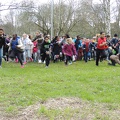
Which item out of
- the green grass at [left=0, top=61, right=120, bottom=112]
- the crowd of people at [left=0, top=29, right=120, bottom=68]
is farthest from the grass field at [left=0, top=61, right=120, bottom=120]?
the crowd of people at [left=0, top=29, right=120, bottom=68]

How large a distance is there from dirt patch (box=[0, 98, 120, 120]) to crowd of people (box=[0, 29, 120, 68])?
679 centimetres

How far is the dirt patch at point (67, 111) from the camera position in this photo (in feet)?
16.0

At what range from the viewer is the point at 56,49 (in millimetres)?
15680

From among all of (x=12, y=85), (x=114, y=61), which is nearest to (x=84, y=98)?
(x=12, y=85)

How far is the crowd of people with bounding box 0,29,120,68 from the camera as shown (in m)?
12.5

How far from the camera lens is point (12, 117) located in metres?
4.93

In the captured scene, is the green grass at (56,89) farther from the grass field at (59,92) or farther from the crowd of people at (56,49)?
the crowd of people at (56,49)

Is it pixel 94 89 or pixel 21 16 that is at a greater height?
pixel 21 16

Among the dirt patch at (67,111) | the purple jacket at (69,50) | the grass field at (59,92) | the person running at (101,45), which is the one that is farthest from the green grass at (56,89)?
the purple jacket at (69,50)

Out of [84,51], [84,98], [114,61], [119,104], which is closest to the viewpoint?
[119,104]

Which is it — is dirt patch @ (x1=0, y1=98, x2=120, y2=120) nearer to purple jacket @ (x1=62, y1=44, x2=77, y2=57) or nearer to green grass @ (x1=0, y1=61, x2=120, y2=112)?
green grass @ (x1=0, y1=61, x2=120, y2=112)

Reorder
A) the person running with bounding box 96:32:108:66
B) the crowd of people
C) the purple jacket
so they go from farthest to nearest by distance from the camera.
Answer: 1. the purple jacket
2. the person running with bounding box 96:32:108:66
3. the crowd of people

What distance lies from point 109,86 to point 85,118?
2.94m

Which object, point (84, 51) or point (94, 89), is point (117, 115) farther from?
point (84, 51)
